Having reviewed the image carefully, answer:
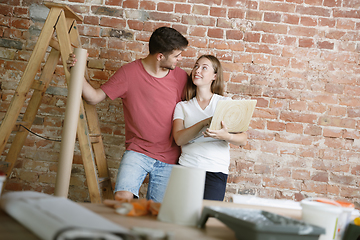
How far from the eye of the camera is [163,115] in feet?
7.11

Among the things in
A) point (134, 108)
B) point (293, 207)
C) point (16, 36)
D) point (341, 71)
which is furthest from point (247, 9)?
point (16, 36)

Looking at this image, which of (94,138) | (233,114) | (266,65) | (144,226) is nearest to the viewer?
(144,226)

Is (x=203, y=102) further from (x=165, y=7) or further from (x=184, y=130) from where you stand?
(x=165, y=7)

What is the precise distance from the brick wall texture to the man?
0.23m

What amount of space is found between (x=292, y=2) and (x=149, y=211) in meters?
2.05

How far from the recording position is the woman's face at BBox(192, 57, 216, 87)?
212 centimetres

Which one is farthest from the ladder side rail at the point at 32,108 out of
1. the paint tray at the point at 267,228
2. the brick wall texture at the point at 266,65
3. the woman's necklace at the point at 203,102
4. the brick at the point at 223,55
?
the paint tray at the point at 267,228

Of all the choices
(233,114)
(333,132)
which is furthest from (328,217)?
(333,132)

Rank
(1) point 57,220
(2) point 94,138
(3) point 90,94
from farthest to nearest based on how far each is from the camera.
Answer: (2) point 94,138 → (3) point 90,94 → (1) point 57,220

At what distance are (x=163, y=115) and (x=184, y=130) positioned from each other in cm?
24

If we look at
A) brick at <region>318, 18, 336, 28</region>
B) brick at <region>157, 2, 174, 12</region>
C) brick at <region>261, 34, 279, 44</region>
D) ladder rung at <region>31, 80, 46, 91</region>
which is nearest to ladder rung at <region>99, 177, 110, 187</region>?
ladder rung at <region>31, 80, 46, 91</region>

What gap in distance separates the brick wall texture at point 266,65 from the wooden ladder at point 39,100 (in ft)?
0.99

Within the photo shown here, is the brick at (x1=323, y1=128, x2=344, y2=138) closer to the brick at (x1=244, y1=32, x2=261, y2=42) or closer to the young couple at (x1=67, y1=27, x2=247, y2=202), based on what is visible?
the young couple at (x1=67, y1=27, x2=247, y2=202)

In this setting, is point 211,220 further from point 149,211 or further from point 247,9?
point 247,9
